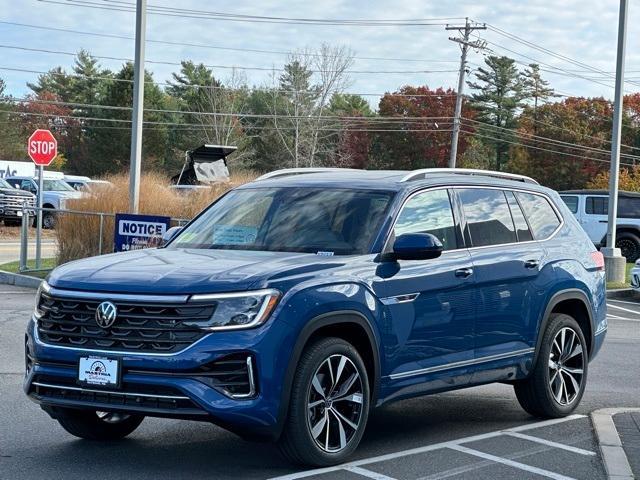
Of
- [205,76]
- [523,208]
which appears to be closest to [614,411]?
[523,208]

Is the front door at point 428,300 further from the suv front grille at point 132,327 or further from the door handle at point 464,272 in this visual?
the suv front grille at point 132,327

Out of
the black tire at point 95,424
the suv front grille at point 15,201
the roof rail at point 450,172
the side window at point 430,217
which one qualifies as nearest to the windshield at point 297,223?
the side window at point 430,217

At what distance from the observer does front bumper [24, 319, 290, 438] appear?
6.18 m

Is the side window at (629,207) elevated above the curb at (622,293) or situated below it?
above

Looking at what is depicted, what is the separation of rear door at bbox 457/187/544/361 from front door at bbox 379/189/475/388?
0.15 m

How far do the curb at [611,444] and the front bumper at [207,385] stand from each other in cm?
214

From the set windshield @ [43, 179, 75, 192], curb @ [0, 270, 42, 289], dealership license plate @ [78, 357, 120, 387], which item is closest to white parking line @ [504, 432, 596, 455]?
dealership license plate @ [78, 357, 120, 387]

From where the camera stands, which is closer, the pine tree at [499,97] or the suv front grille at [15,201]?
the suv front grille at [15,201]

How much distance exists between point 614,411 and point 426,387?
86.7 inches

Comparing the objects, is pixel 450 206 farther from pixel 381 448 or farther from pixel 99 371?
pixel 99 371

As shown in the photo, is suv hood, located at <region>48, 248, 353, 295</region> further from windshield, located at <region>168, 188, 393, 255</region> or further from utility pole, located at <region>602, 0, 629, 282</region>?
utility pole, located at <region>602, 0, 629, 282</region>

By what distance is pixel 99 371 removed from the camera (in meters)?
6.37

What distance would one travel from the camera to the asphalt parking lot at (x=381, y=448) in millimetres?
6688

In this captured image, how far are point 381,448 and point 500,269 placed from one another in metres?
1.58
